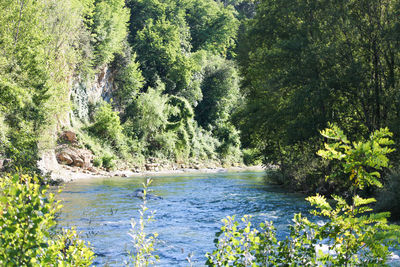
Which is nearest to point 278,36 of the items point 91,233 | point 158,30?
point 91,233

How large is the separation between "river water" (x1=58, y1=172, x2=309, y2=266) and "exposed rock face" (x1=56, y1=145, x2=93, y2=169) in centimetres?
1026

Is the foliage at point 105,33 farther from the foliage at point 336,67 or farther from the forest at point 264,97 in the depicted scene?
the foliage at point 336,67

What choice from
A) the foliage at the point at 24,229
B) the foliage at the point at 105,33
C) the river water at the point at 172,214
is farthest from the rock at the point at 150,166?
the foliage at the point at 24,229

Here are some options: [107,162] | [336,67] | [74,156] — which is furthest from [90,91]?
[336,67]

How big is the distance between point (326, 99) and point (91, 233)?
10793mm

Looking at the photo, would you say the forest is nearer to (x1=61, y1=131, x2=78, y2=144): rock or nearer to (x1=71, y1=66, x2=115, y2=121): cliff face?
(x1=71, y1=66, x2=115, y2=121): cliff face

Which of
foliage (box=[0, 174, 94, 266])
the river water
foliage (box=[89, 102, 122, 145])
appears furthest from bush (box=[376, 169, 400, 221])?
foliage (box=[89, 102, 122, 145])

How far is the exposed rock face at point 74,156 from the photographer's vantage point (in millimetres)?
30594

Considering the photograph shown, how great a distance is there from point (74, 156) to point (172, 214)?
19751 millimetres

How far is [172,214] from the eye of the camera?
555 inches

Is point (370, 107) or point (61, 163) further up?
point (370, 107)

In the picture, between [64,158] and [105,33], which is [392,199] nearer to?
[64,158]

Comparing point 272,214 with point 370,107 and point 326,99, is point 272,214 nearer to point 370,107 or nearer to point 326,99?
point 326,99

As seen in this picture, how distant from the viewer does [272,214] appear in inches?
539
